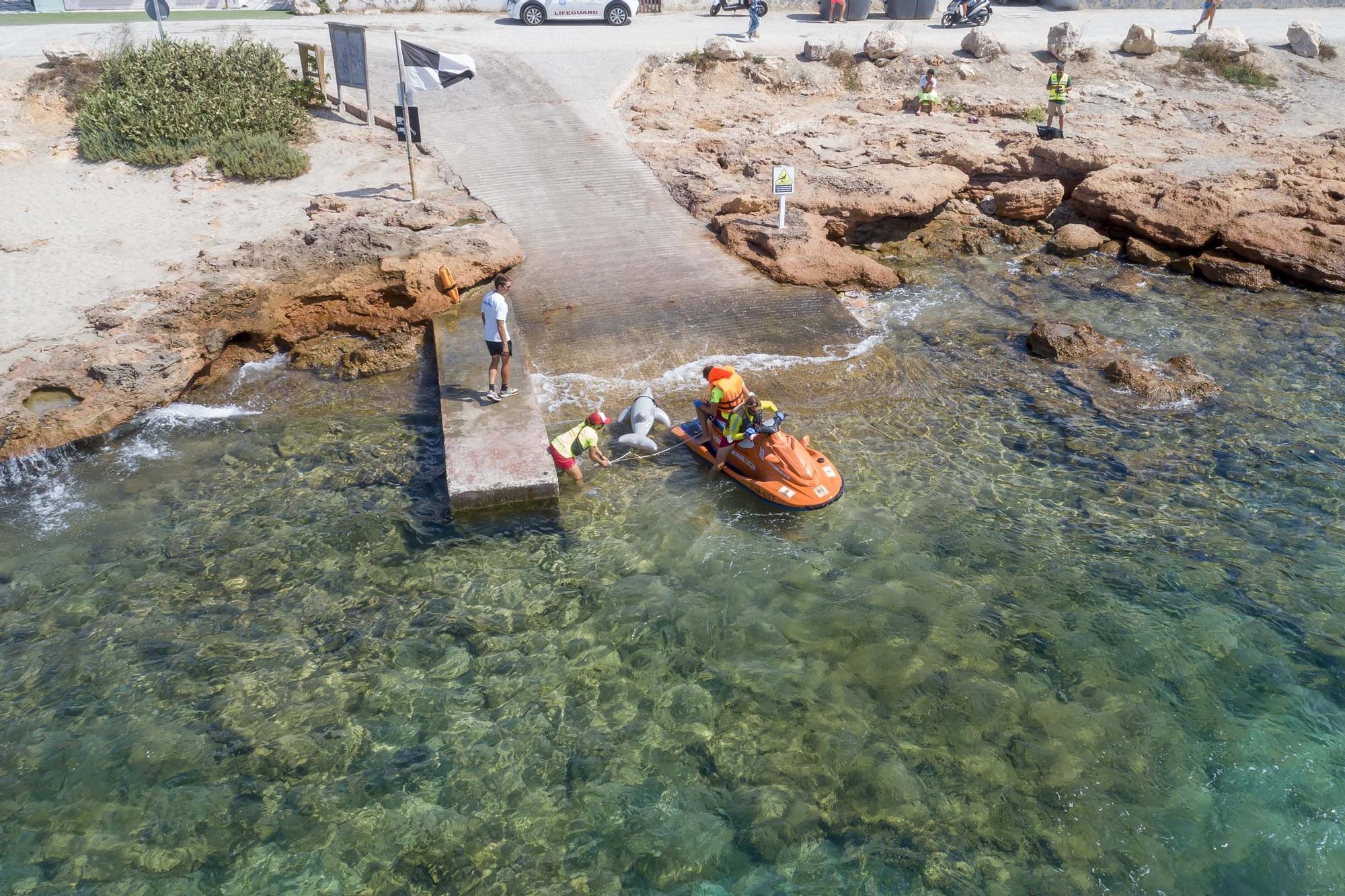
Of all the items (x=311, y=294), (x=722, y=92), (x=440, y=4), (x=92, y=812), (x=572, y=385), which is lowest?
(x=92, y=812)

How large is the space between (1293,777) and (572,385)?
869 centimetres

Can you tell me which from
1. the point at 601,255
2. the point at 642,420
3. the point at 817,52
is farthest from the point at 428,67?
the point at 817,52

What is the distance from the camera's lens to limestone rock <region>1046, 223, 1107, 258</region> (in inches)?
670

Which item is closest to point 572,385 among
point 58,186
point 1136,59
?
point 58,186

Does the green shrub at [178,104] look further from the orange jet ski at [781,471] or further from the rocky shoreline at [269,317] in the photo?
the orange jet ski at [781,471]

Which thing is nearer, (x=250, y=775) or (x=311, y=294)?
(x=250, y=775)

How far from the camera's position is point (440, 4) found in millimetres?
28922

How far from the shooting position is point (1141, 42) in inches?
1001

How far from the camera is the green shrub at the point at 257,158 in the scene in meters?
16.4

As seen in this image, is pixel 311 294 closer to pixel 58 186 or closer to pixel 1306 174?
pixel 58 186

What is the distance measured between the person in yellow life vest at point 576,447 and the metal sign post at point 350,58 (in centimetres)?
1099

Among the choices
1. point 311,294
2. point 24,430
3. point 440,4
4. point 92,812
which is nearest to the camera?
point 92,812

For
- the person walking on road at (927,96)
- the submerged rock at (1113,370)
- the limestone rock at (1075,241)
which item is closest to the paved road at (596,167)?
the submerged rock at (1113,370)

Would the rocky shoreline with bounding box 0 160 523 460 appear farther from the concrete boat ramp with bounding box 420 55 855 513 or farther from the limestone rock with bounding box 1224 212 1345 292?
the limestone rock with bounding box 1224 212 1345 292
